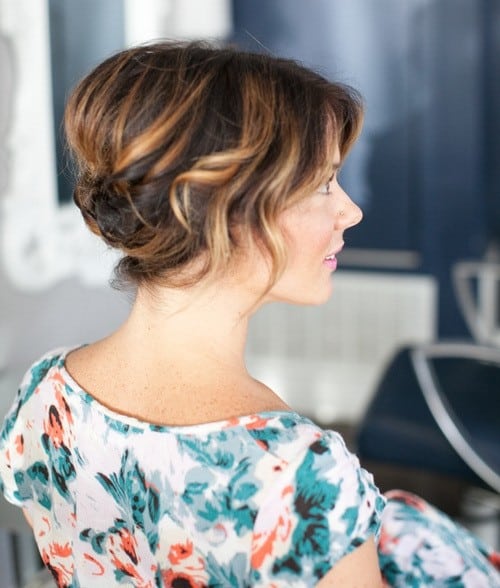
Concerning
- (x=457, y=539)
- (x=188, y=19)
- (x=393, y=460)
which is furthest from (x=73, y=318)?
(x=457, y=539)

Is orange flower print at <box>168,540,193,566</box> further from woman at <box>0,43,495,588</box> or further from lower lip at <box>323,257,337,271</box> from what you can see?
lower lip at <box>323,257,337,271</box>

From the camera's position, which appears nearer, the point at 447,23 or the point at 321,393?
the point at 447,23

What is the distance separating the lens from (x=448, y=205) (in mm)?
3412

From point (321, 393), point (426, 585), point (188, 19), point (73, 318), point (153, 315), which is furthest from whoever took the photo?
point (321, 393)

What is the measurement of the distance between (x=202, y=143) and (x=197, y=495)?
363 millimetres

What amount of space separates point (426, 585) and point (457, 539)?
0.12 metres

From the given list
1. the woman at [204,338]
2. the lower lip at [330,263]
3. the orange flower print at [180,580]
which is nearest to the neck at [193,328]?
the woman at [204,338]

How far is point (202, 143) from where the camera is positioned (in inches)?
37.9

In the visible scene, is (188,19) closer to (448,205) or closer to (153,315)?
(448,205)

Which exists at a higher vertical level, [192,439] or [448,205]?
[192,439]

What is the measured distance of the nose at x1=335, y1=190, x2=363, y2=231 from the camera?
111cm

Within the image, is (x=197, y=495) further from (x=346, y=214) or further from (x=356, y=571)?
(x=346, y=214)

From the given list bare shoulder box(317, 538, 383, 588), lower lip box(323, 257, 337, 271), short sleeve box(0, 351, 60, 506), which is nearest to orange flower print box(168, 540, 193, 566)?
bare shoulder box(317, 538, 383, 588)

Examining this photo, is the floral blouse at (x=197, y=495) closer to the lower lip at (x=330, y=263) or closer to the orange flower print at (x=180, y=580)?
the orange flower print at (x=180, y=580)
